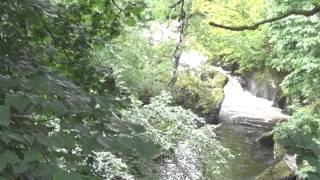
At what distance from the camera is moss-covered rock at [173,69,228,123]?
46.2 ft

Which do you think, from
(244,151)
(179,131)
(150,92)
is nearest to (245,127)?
(244,151)

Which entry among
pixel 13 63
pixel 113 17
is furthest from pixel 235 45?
pixel 13 63

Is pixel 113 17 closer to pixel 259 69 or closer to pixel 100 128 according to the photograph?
pixel 100 128

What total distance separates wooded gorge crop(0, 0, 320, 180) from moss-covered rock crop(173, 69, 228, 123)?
4 cm

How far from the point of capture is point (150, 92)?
12805 mm

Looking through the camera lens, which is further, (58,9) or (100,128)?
(58,9)

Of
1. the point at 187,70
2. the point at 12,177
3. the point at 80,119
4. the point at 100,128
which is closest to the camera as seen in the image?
the point at 12,177

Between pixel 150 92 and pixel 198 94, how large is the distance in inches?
88.1

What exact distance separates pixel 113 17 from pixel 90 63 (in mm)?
385

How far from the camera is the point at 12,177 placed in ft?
3.76

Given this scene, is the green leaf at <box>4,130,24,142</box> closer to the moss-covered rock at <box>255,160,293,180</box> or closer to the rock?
the moss-covered rock at <box>255,160,293,180</box>

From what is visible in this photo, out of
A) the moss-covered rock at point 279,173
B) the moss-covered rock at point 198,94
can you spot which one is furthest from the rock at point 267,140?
the moss-covered rock at point 279,173

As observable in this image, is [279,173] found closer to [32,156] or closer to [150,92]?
[150,92]

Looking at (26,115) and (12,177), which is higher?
(26,115)
